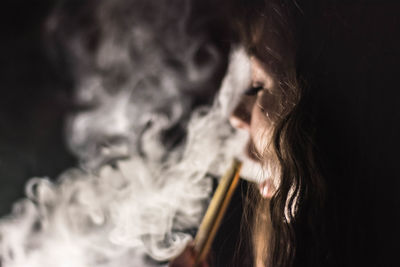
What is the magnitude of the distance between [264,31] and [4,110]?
588 millimetres

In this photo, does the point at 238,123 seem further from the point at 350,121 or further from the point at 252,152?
the point at 350,121

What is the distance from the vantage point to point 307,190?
0.72 metres

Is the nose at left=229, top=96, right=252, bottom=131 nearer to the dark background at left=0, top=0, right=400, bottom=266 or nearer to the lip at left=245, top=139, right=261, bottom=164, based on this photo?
the lip at left=245, top=139, right=261, bottom=164

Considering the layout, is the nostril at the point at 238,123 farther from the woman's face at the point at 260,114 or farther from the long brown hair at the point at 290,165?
the long brown hair at the point at 290,165

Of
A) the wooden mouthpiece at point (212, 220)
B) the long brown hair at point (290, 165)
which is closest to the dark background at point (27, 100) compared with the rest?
the wooden mouthpiece at point (212, 220)

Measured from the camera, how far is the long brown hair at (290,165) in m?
0.71

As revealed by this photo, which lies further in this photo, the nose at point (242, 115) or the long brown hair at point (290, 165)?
the nose at point (242, 115)

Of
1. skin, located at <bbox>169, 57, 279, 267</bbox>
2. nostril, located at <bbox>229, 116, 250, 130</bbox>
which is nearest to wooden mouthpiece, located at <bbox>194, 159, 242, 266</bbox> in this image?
skin, located at <bbox>169, 57, 279, 267</bbox>

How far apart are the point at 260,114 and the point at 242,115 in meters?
0.06

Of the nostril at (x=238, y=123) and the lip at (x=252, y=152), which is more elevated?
the nostril at (x=238, y=123)

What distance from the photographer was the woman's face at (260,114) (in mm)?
773

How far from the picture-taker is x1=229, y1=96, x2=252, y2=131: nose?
838 millimetres

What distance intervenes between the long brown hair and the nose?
0.10 meters

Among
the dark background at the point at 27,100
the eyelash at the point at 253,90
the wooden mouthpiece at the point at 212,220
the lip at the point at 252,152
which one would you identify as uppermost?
the dark background at the point at 27,100
